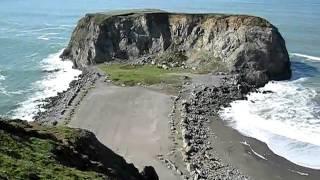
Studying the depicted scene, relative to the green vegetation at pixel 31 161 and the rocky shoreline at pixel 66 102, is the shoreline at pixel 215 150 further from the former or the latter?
the green vegetation at pixel 31 161

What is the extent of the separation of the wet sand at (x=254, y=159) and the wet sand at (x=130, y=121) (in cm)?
493

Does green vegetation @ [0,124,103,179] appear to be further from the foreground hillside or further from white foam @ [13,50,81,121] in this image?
white foam @ [13,50,81,121]

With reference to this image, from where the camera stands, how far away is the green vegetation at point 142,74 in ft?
224

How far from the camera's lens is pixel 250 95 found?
207ft

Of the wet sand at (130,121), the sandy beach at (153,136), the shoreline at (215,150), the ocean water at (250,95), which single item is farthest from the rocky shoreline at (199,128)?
the ocean water at (250,95)

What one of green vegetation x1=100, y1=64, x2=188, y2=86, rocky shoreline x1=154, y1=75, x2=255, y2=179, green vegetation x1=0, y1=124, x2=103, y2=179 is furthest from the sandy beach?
green vegetation x1=0, y1=124, x2=103, y2=179

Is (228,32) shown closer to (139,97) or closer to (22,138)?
(139,97)

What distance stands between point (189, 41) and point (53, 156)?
5600 cm

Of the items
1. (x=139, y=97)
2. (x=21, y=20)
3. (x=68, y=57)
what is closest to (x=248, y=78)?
(x=139, y=97)

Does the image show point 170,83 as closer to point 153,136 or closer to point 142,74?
point 142,74

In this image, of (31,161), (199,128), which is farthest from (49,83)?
(31,161)

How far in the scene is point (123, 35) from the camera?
85.3 metres

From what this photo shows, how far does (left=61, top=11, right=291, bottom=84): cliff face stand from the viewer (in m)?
70.9

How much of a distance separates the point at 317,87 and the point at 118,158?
44.3 m
